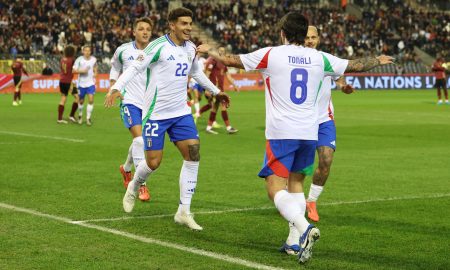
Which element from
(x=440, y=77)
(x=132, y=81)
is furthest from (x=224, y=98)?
(x=440, y=77)

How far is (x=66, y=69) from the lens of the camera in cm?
2814

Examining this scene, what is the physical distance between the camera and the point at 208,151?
18531 millimetres

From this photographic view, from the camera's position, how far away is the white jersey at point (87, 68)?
26.4m

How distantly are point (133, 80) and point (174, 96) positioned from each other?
3.04 m

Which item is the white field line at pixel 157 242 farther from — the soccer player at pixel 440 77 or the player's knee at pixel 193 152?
the soccer player at pixel 440 77

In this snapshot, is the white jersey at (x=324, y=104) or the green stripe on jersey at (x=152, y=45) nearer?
the green stripe on jersey at (x=152, y=45)

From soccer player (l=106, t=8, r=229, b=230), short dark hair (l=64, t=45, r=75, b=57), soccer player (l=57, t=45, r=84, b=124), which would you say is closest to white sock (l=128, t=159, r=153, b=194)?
soccer player (l=106, t=8, r=229, b=230)

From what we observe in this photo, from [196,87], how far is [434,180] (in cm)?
1528

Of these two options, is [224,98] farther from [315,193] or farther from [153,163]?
[315,193]

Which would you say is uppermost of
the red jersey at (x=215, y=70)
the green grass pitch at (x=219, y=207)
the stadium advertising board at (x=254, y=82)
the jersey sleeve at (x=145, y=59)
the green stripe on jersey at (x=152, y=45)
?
the green stripe on jersey at (x=152, y=45)

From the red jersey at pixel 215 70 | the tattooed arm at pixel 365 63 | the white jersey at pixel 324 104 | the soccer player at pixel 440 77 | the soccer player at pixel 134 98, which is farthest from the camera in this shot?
the soccer player at pixel 440 77

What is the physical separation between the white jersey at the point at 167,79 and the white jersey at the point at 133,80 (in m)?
2.48

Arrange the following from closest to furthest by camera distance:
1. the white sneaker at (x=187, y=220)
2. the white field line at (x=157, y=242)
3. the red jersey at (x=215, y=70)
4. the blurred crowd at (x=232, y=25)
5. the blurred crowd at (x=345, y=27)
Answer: the white field line at (x=157, y=242) < the white sneaker at (x=187, y=220) < the red jersey at (x=215, y=70) < the blurred crowd at (x=232, y=25) < the blurred crowd at (x=345, y=27)

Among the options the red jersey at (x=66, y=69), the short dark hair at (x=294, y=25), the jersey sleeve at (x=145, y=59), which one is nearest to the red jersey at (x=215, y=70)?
the red jersey at (x=66, y=69)
